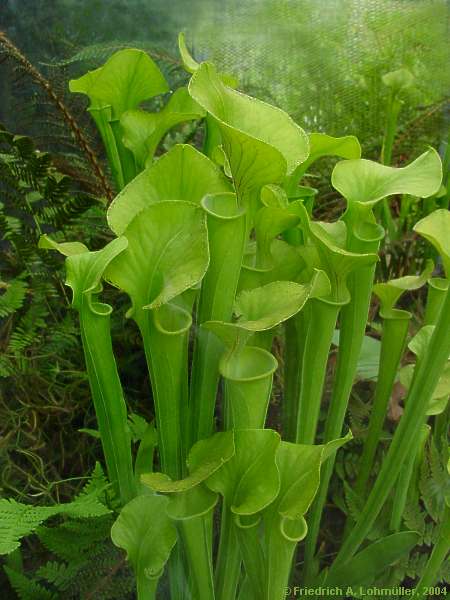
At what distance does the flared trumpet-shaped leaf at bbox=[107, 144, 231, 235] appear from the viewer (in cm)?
34

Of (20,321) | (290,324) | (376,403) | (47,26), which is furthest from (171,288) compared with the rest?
(47,26)

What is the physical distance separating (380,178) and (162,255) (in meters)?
0.16

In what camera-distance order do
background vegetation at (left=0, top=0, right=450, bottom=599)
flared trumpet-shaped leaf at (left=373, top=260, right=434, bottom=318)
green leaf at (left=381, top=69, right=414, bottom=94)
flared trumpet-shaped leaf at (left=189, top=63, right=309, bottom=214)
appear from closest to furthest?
flared trumpet-shaped leaf at (left=189, top=63, right=309, bottom=214), flared trumpet-shaped leaf at (left=373, top=260, right=434, bottom=318), background vegetation at (left=0, top=0, right=450, bottom=599), green leaf at (left=381, top=69, right=414, bottom=94)

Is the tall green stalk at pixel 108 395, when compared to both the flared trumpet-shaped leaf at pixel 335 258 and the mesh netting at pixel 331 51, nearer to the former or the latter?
the flared trumpet-shaped leaf at pixel 335 258

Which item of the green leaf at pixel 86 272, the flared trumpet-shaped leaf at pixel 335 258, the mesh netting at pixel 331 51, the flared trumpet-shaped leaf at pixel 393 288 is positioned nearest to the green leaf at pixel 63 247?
the green leaf at pixel 86 272

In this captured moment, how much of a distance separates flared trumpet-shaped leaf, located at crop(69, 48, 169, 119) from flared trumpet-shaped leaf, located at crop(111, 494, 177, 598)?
0.33 meters

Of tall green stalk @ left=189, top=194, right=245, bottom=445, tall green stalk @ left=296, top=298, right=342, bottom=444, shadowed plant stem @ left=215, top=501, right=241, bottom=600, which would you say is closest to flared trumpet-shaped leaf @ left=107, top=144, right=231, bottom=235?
tall green stalk @ left=189, top=194, right=245, bottom=445

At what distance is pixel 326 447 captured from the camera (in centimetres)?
37

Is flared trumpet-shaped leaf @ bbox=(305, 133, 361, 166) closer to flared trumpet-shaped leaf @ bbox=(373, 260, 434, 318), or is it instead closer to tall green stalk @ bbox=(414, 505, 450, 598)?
flared trumpet-shaped leaf @ bbox=(373, 260, 434, 318)

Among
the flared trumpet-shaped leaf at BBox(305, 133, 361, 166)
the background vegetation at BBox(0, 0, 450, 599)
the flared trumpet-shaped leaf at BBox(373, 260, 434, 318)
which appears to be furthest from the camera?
the background vegetation at BBox(0, 0, 450, 599)

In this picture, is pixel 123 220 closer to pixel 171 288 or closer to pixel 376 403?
pixel 171 288

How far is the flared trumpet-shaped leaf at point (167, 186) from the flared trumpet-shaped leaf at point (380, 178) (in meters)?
0.09

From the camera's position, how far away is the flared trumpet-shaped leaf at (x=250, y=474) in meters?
0.35

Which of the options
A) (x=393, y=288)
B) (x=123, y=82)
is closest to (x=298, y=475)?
(x=393, y=288)
